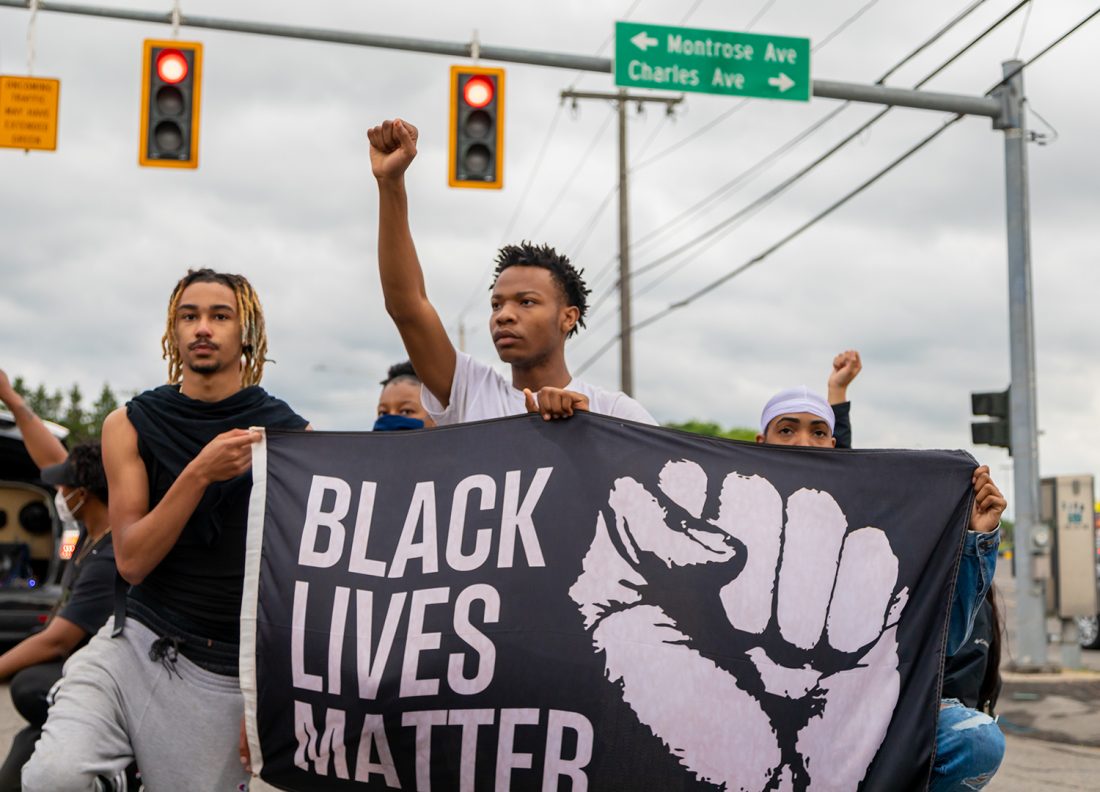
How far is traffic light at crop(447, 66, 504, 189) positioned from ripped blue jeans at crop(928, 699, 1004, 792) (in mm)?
8067

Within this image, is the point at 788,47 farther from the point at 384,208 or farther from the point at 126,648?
the point at 126,648

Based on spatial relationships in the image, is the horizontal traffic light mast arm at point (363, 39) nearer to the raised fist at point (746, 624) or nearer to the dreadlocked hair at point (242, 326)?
the dreadlocked hair at point (242, 326)

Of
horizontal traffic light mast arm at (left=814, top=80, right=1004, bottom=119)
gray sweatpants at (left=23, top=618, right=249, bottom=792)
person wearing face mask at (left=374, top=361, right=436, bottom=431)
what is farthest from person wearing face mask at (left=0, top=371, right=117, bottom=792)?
horizontal traffic light mast arm at (left=814, top=80, right=1004, bottom=119)

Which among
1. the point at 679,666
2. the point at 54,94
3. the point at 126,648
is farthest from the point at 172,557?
the point at 54,94

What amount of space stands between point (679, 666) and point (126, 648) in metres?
1.55

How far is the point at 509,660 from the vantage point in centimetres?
353

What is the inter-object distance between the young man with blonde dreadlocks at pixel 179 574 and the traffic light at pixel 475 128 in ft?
23.7

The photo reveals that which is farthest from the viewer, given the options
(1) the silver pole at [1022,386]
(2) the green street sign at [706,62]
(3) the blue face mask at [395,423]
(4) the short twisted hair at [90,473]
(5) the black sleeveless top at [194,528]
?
(1) the silver pole at [1022,386]

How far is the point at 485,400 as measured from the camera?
4.20m

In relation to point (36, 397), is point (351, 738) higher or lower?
lower

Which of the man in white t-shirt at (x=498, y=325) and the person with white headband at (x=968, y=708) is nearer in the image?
the person with white headband at (x=968, y=708)

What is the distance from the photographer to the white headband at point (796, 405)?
4.55m

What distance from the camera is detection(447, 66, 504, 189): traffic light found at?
36.7 feet

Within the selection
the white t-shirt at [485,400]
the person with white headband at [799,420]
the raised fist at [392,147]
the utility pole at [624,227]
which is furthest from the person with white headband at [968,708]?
the utility pole at [624,227]
